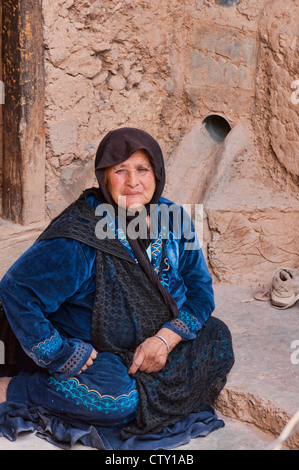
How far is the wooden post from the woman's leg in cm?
143

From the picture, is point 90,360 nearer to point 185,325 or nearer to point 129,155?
point 185,325

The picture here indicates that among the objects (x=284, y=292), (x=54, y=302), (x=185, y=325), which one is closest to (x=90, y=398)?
(x=54, y=302)

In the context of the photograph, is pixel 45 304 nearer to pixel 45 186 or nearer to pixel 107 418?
pixel 107 418

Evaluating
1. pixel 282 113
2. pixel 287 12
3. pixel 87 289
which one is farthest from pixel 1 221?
pixel 287 12

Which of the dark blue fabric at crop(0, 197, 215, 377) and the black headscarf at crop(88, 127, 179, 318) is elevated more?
the black headscarf at crop(88, 127, 179, 318)

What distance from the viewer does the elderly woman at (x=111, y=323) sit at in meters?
2.56

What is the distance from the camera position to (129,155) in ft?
8.79

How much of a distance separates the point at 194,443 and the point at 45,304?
826 mm

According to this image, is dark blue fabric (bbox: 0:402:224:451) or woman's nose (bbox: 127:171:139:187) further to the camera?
woman's nose (bbox: 127:171:139:187)

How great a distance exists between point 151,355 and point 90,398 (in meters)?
0.29

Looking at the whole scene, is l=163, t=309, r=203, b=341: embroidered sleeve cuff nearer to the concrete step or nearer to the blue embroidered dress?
the blue embroidered dress

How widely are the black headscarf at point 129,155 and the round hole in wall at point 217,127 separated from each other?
2047 millimetres

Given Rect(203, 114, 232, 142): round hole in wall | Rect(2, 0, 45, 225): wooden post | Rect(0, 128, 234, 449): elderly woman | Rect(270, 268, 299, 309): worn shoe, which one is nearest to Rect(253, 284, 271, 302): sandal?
Rect(270, 268, 299, 309): worn shoe

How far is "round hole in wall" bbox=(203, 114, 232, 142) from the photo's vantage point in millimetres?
4766
